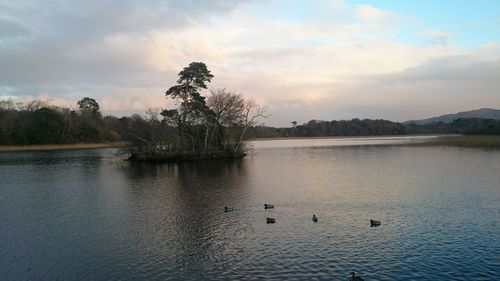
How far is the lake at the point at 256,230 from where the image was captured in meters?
14.2

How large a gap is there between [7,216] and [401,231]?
21537 mm

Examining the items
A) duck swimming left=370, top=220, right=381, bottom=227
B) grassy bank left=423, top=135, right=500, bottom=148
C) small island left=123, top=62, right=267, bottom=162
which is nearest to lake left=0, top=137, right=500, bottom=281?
duck swimming left=370, top=220, right=381, bottom=227

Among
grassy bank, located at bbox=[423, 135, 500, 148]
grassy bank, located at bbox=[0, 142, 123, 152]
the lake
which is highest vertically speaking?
grassy bank, located at bbox=[0, 142, 123, 152]

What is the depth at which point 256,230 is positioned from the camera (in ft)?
63.3

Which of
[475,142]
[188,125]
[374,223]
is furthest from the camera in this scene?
[475,142]

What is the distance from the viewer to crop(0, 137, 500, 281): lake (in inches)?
558

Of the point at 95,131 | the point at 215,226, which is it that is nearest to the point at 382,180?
the point at 215,226

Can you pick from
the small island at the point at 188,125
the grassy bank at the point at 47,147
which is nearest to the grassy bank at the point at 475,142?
the small island at the point at 188,125

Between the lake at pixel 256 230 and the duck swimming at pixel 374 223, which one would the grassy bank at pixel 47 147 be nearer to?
the lake at pixel 256 230

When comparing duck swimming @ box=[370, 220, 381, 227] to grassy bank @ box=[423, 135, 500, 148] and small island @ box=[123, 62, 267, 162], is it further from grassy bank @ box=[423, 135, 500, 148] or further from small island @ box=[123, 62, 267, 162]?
grassy bank @ box=[423, 135, 500, 148]

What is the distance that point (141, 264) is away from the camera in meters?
15.0

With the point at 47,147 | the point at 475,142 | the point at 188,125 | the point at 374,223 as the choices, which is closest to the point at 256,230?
the point at 374,223

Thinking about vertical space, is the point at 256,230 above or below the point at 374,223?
below

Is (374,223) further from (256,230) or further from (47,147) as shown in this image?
(47,147)
